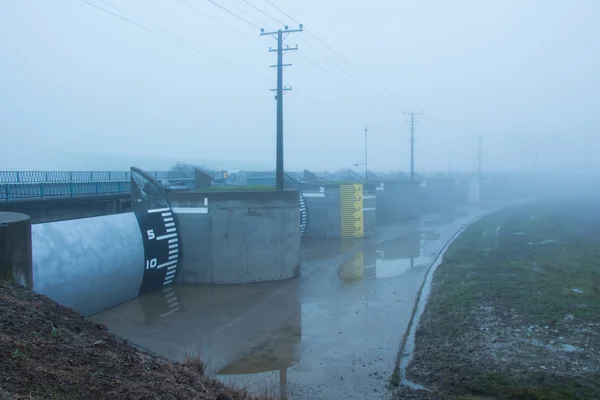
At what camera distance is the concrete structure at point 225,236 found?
60.6 ft

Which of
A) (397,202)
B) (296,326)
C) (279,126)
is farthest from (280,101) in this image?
(397,202)

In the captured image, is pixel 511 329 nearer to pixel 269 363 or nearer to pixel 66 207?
pixel 269 363

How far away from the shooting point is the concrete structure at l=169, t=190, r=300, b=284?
18469 mm

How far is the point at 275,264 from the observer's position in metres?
18.8

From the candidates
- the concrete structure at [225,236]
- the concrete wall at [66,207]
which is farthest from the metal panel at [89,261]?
the concrete structure at [225,236]

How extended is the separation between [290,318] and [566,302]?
7.29 metres

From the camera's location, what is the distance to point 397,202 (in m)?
45.1

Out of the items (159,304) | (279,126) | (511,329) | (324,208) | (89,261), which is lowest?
(159,304)

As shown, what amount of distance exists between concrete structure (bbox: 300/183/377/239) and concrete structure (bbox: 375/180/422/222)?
12.0 meters

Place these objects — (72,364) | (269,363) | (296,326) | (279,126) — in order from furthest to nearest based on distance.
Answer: (279,126) < (296,326) < (269,363) < (72,364)

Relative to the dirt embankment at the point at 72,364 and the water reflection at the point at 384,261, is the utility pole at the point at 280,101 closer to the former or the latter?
the water reflection at the point at 384,261

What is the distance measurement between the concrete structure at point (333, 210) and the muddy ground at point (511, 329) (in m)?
10.1

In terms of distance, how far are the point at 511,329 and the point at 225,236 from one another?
10.4 metres

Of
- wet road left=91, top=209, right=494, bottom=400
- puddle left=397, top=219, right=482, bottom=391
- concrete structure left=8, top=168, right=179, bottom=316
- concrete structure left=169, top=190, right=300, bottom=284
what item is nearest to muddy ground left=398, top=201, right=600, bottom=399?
puddle left=397, top=219, right=482, bottom=391
